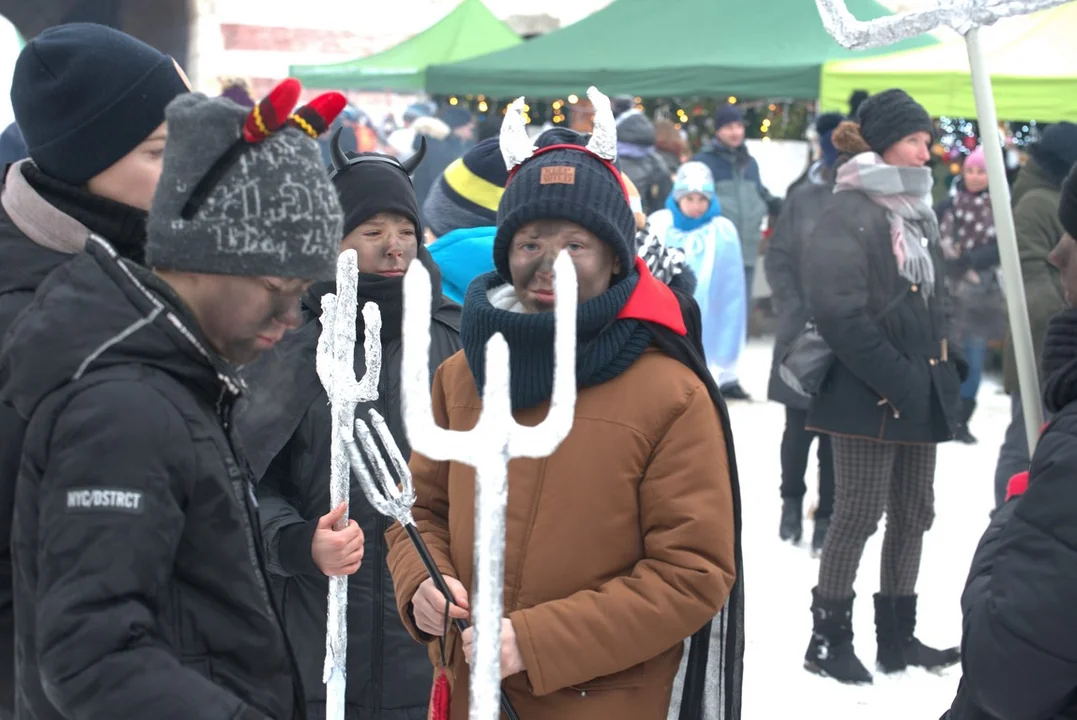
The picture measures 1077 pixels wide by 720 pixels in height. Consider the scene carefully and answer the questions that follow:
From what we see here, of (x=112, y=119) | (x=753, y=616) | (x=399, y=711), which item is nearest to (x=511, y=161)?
(x=112, y=119)

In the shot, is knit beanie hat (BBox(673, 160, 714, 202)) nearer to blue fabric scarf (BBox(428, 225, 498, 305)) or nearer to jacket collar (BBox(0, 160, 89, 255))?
blue fabric scarf (BBox(428, 225, 498, 305))

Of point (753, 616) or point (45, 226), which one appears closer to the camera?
point (45, 226)

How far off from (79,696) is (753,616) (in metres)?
3.91


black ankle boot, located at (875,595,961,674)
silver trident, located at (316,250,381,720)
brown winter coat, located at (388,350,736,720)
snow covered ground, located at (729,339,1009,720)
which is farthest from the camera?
black ankle boot, located at (875,595,961,674)

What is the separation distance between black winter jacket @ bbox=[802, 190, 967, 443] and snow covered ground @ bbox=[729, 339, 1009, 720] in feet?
2.90

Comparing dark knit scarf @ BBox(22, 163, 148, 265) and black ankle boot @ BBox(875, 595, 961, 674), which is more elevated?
dark knit scarf @ BBox(22, 163, 148, 265)

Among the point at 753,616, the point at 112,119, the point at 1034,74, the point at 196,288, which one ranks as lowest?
the point at 753,616

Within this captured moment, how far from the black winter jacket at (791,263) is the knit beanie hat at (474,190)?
283 centimetres

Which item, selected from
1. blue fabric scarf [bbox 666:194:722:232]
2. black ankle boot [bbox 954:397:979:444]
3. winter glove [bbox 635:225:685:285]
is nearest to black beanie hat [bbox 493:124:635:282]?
winter glove [bbox 635:225:685:285]

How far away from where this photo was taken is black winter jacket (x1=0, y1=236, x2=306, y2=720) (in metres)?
1.39

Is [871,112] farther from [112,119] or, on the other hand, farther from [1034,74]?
[1034,74]

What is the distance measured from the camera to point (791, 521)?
6016 millimetres

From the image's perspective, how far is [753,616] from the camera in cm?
500

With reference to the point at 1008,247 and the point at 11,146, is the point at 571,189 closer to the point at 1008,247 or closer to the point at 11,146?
the point at 1008,247
